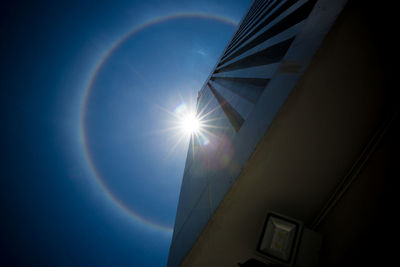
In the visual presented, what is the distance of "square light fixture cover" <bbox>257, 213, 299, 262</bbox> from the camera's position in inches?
66.6

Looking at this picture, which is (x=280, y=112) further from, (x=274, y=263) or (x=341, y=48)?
(x=274, y=263)

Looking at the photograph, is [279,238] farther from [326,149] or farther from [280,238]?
[326,149]

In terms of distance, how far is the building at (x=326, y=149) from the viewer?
1350 mm

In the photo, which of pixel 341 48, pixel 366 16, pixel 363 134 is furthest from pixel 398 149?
pixel 366 16

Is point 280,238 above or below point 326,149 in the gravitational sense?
below

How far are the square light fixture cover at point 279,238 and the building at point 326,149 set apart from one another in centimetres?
8

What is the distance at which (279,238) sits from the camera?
174 centimetres

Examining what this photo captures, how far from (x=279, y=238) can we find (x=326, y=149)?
112 cm

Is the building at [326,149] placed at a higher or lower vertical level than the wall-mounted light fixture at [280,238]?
higher

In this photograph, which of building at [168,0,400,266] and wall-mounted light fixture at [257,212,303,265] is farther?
wall-mounted light fixture at [257,212,303,265]

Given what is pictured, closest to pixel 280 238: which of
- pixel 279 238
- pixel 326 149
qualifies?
pixel 279 238

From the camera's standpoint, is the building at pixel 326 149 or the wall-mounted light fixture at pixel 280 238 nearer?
the building at pixel 326 149

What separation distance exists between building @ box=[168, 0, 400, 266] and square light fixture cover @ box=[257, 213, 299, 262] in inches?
3.3

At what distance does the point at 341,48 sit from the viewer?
1.32 m
